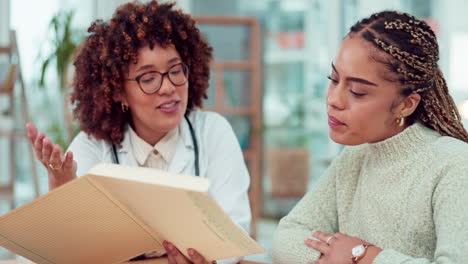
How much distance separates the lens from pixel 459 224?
1105 mm

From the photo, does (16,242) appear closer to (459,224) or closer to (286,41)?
(459,224)

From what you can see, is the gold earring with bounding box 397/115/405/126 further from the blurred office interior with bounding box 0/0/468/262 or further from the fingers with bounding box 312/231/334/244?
the blurred office interior with bounding box 0/0/468/262

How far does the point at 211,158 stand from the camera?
1.86 meters

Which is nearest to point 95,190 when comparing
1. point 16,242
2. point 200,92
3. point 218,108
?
point 16,242

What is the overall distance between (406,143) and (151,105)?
0.75 m

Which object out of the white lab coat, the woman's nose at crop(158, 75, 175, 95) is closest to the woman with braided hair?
the white lab coat

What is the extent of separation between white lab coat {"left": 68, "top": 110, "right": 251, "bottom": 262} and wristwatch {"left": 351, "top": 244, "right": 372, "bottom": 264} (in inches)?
20.9

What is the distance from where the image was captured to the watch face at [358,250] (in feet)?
4.03

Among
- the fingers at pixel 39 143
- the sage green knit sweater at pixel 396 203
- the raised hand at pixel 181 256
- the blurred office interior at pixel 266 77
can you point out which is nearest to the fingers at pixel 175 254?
the raised hand at pixel 181 256

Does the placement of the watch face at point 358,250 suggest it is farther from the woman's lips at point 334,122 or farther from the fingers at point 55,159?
the fingers at point 55,159

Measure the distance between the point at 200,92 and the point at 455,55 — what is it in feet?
11.3

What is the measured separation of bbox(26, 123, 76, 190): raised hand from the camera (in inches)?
53.0

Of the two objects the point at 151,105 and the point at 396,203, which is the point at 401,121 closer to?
the point at 396,203

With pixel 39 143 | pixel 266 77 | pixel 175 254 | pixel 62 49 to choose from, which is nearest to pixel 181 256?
pixel 175 254
